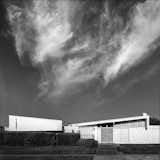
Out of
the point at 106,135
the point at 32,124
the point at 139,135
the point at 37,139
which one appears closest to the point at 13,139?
the point at 37,139

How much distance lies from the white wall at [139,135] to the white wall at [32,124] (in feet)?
51.6

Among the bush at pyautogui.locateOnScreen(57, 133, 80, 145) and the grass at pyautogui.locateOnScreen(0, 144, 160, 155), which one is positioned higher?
the grass at pyautogui.locateOnScreen(0, 144, 160, 155)

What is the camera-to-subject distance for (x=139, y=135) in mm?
30188

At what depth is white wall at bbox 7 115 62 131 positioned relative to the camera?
37.8 metres

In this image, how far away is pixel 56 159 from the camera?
13820 millimetres

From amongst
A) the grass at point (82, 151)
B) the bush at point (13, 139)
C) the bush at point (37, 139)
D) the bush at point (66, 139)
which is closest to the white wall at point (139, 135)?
the bush at point (66, 139)

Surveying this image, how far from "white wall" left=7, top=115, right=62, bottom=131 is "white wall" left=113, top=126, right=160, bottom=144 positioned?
15.7 m

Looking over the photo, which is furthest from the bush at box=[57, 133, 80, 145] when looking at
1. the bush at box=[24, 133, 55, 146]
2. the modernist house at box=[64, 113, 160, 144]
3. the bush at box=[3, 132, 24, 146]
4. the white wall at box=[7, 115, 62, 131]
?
the white wall at box=[7, 115, 62, 131]

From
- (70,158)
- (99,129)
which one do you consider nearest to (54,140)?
(99,129)

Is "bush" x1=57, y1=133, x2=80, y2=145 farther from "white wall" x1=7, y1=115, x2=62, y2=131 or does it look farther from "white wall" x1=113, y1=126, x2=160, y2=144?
"white wall" x1=7, y1=115, x2=62, y2=131

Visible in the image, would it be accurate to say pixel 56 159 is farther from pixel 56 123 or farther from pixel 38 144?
pixel 56 123

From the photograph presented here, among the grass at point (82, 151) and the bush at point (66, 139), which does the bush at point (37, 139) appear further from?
the grass at point (82, 151)

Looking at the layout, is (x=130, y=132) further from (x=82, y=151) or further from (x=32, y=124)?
(x=32, y=124)

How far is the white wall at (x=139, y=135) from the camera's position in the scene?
2970cm
